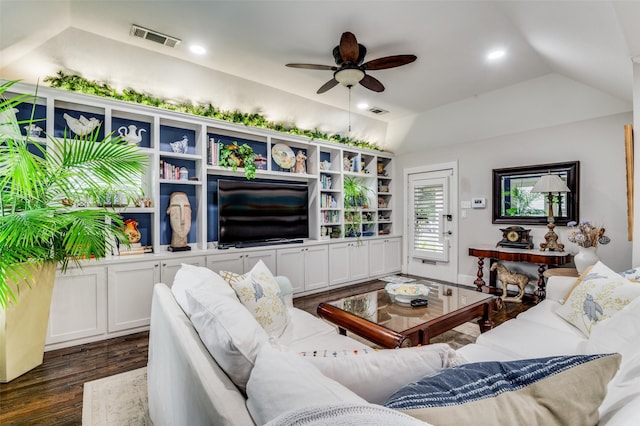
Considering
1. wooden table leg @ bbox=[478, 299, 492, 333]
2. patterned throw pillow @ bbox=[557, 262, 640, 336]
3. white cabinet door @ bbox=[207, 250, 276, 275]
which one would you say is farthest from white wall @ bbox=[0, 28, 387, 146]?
patterned throw pillow @ bbox=[557, 262, 640, 336]

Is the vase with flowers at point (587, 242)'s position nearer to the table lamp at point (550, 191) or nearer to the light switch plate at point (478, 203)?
the table lamp at point (550, 191)

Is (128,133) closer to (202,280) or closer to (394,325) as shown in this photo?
(202,280)

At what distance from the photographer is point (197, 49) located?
3176 mm

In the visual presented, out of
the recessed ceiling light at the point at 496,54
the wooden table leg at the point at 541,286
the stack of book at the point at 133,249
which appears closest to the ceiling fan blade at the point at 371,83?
the recessed ceiling light at the point at 496,54

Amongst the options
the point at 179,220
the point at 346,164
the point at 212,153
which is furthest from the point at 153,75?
the point at 346,164

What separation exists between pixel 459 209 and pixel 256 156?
3.46 metres

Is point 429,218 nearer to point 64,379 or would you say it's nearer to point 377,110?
point 377,110

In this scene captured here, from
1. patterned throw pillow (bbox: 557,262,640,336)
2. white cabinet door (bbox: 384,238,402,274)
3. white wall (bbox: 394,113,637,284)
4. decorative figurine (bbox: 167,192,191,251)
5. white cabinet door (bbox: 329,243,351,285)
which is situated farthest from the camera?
white cabinet door (bbox: 384,238,402,274)

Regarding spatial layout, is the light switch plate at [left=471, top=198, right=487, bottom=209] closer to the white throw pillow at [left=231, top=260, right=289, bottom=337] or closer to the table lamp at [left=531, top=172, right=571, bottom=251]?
the table lamp at [left=531, top=172, right=571, bottom=251]

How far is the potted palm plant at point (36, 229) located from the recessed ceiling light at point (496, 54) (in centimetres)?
365

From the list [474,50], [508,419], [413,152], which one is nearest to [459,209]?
[413,152]

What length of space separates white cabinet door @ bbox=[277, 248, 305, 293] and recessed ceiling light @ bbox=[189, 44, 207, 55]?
2.54 m

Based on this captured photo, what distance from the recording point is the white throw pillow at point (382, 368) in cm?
86

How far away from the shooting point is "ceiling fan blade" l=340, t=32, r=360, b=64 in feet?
8.40
